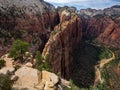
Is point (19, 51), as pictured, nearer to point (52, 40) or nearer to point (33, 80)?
point (33, 80)

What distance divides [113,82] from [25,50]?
53.9m

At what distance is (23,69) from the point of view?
42344mm

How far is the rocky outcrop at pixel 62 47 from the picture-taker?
366ft

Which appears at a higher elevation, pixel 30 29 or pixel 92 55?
pixel 30 29

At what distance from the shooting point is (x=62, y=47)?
125 m

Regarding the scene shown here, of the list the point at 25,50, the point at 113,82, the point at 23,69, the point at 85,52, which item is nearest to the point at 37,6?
the point at 85,52

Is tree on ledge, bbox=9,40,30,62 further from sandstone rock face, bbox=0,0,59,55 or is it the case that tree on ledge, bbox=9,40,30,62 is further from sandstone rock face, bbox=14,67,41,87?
sandstone rock face, bbox=0,0,59,55

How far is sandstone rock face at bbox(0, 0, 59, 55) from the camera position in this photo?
358 ft

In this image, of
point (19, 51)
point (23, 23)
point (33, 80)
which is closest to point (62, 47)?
point (23, 23)

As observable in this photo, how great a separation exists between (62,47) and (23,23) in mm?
20821

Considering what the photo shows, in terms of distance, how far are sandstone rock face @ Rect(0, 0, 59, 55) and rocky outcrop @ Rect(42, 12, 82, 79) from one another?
7.08 metres

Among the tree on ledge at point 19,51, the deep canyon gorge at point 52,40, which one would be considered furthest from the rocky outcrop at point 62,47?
the tree on ledge at point 19,51

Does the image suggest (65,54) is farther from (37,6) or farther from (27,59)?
(27,59)

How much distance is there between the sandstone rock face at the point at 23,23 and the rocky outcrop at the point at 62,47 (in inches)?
279
